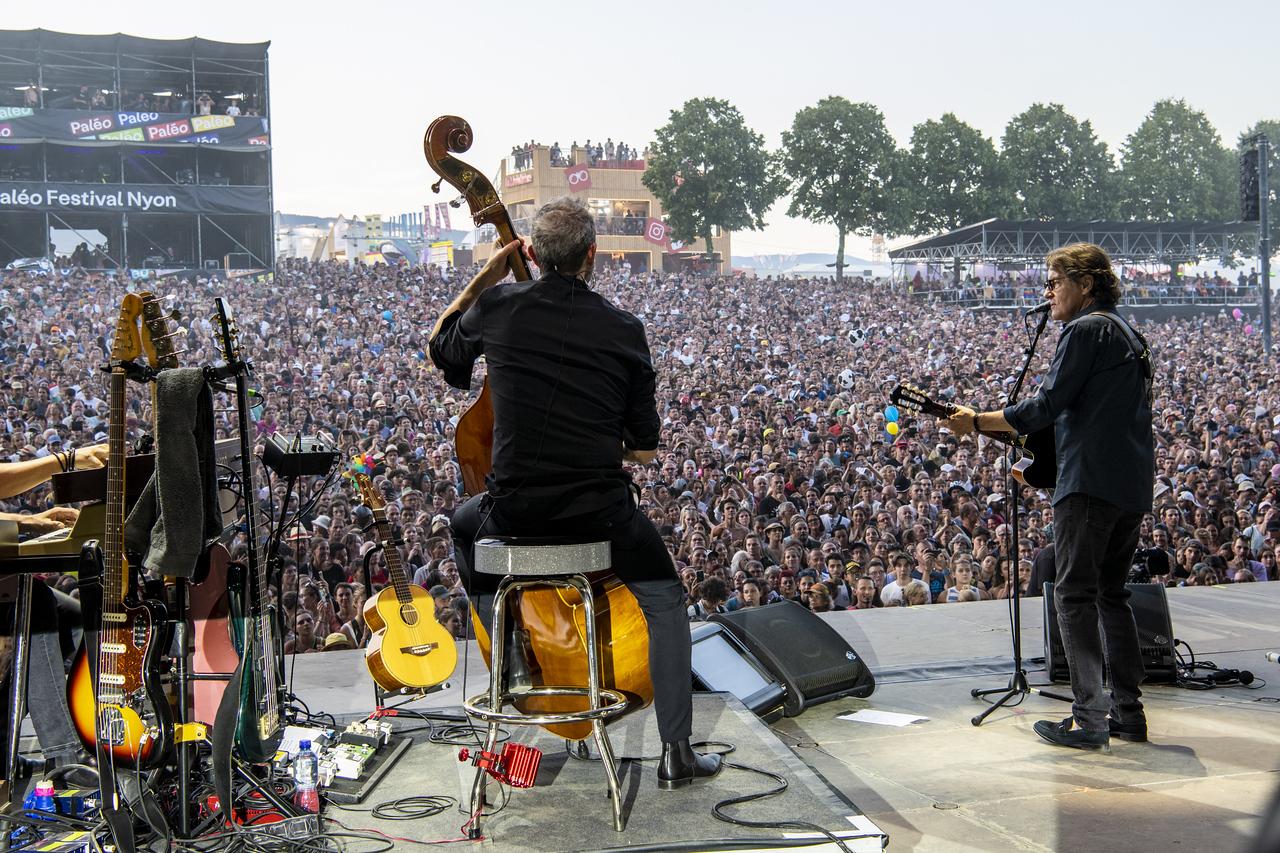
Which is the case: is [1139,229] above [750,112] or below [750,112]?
below

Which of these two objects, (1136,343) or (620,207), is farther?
(620,207)

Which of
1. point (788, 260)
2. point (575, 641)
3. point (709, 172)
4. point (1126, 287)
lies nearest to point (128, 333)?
point (575, 641)

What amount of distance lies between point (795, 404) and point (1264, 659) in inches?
159

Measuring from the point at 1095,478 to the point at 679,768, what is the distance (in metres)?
1.41

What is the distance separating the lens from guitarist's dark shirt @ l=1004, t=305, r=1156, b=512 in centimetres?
301

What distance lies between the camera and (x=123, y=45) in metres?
6.20

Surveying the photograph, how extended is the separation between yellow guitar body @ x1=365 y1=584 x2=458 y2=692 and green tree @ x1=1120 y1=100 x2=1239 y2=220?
6.23m

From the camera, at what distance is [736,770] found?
8.43 ft

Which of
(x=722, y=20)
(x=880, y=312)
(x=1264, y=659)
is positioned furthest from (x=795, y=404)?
(x=1264, y=659)

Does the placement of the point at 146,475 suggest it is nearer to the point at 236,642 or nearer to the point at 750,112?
the point at 236,642

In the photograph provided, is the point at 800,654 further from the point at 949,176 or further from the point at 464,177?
the point at 949,176

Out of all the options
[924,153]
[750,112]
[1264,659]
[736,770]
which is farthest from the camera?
[924,153]

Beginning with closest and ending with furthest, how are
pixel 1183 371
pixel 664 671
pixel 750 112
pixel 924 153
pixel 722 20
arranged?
pixel 664 671 → pixel 722 20 → pixel 750 112 → pixel 924 153 → pixel 1183 371

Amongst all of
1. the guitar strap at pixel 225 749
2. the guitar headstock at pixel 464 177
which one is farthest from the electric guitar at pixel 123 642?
the guitar headstock at pixel 464 177
